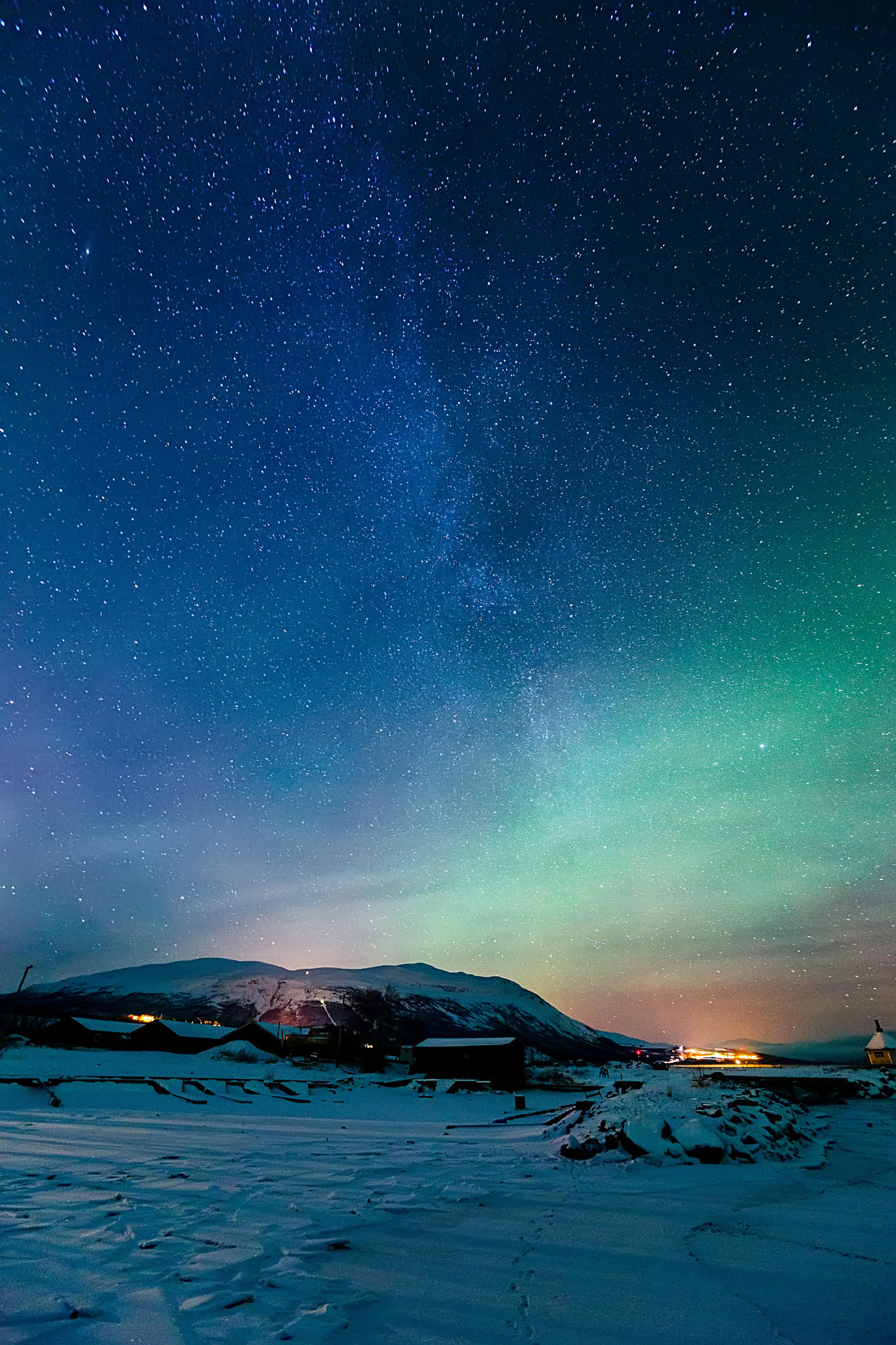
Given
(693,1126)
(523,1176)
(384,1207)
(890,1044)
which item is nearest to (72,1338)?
(384,1207)

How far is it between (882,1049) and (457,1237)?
116m

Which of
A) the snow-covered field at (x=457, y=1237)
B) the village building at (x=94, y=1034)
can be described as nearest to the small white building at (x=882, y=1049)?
the village building at (x=94, y=1034)

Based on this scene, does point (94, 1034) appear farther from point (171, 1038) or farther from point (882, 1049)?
point (882, 1049)

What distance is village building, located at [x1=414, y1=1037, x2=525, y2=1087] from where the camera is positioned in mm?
52000

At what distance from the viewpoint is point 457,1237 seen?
216 inches

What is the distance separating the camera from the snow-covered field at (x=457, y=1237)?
11.6 ft

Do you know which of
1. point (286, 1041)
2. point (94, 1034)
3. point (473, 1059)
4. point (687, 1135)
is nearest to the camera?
point (687, 1135)

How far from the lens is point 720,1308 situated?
12.8ft

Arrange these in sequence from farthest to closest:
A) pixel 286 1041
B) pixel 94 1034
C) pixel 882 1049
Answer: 1. pixel 882 1049
2. pixel 286 1041
3. pixel 94 1034

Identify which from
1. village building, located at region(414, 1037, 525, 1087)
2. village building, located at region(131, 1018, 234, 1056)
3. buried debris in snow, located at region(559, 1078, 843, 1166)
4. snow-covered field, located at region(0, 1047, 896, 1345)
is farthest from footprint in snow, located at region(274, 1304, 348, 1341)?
village building, located at region(131, 1018, 234, 1056)

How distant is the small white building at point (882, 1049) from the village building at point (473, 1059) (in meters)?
66.8

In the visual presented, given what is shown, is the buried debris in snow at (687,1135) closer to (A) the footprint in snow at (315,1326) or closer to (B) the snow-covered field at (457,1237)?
(B) the snow-covered field at (457,1237)

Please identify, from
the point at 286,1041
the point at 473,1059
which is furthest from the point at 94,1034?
the point at 473,1059

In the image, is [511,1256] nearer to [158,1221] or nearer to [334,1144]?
[158,1221]
